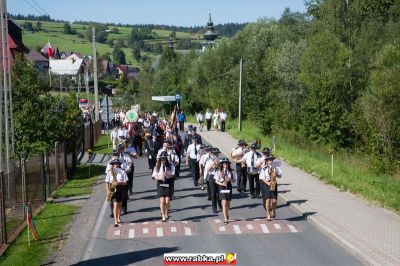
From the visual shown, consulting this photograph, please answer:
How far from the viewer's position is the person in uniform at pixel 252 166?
18.1 m

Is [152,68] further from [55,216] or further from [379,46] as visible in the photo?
[55,216]

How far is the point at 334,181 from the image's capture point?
20859mm

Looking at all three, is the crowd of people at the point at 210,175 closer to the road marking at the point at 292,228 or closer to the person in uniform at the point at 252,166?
the person in uniform at the point at 252,166

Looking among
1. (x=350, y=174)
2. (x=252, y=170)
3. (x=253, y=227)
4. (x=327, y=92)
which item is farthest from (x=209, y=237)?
(x=327, y=92)

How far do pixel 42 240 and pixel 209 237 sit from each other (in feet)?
12.1

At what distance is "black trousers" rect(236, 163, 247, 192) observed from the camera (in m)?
19.3

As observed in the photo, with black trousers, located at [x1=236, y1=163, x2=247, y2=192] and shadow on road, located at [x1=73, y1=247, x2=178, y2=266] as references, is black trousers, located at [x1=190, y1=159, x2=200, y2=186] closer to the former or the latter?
black trousers, located at [x1=236, y1=163, x2=247, y2=192]

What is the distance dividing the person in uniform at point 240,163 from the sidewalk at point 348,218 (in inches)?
51.9

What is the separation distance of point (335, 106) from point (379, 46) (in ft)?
25.5

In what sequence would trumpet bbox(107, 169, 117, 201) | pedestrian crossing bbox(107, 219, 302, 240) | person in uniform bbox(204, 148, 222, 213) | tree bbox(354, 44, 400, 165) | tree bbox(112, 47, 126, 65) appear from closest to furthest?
pedestrian crossing bbox(107, 219, 302, 240), trumpet bbox(107, 169, 117, 201), person in uniform bbox(204, 148, 222, 213), tree bbox(354, 44, 400, 165), tree bbox(112, 47, 126, 65)

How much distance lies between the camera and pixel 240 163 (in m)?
19.2

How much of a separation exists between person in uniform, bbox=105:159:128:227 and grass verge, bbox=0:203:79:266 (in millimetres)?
1355

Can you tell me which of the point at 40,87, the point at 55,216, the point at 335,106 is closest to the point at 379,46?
the point at 335,106

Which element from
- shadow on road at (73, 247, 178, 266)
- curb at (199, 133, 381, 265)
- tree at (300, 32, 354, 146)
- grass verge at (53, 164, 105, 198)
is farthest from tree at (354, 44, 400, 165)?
shadow on road at (73, 247, 178, 266)
